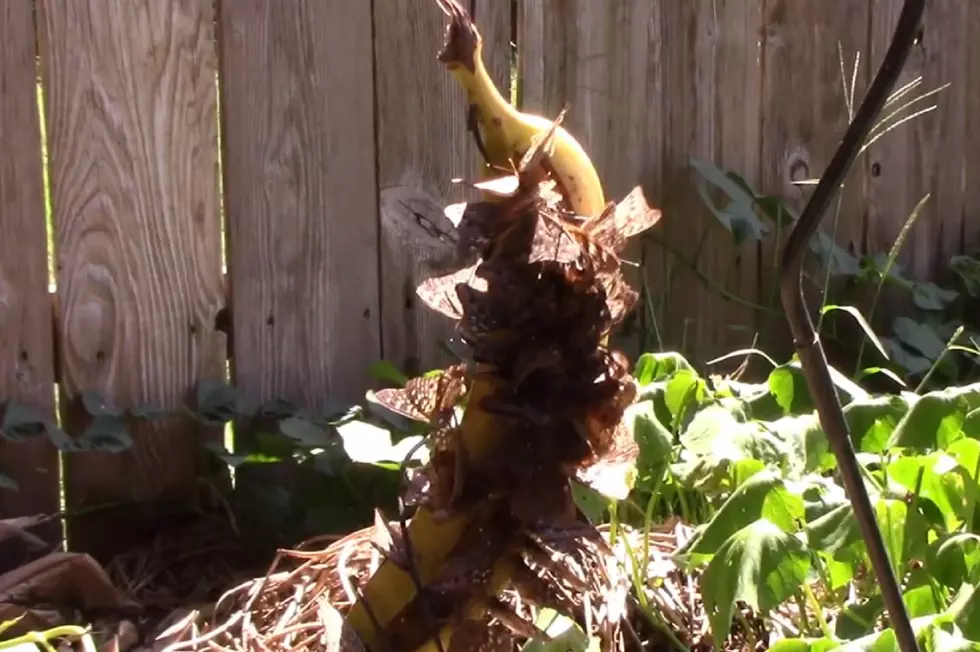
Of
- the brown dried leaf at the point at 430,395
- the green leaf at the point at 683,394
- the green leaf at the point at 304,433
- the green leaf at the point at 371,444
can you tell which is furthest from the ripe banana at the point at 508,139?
the green leaf at the point at 304,433

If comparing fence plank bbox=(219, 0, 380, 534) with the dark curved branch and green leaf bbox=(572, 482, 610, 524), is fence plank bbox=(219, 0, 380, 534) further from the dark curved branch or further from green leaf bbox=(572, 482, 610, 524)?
the dark curved branch

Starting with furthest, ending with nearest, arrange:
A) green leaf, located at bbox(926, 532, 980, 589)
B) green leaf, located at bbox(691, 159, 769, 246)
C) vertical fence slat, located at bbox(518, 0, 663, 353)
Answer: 1. green leaf, located at bbox(691, 159, 769, 246)
2. vertical fence slat, located at bbox(518, 0, 663, 353)
3. green leaf, located at bbox(926, 532, 980, 589)

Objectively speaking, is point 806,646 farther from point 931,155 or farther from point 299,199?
point 931,155

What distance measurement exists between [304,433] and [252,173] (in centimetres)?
41

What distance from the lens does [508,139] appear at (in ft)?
2.65

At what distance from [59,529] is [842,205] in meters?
1.62

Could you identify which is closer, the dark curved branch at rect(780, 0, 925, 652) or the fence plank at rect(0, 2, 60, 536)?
the dark curved branch at rect(780, 0, 925, 652)

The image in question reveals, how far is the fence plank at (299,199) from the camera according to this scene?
68.8 inches

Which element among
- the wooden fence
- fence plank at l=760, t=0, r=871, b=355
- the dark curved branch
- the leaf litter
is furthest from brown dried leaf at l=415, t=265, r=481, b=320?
fence plank at l=760, t=0, r=871, b=355

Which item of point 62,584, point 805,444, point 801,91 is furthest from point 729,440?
point 801,91

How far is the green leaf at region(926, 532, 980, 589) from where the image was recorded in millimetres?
1007

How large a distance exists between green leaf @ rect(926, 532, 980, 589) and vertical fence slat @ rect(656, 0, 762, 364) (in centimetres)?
111

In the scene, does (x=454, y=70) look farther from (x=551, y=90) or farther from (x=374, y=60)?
(x=551, y=90)

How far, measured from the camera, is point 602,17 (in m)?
2.04
